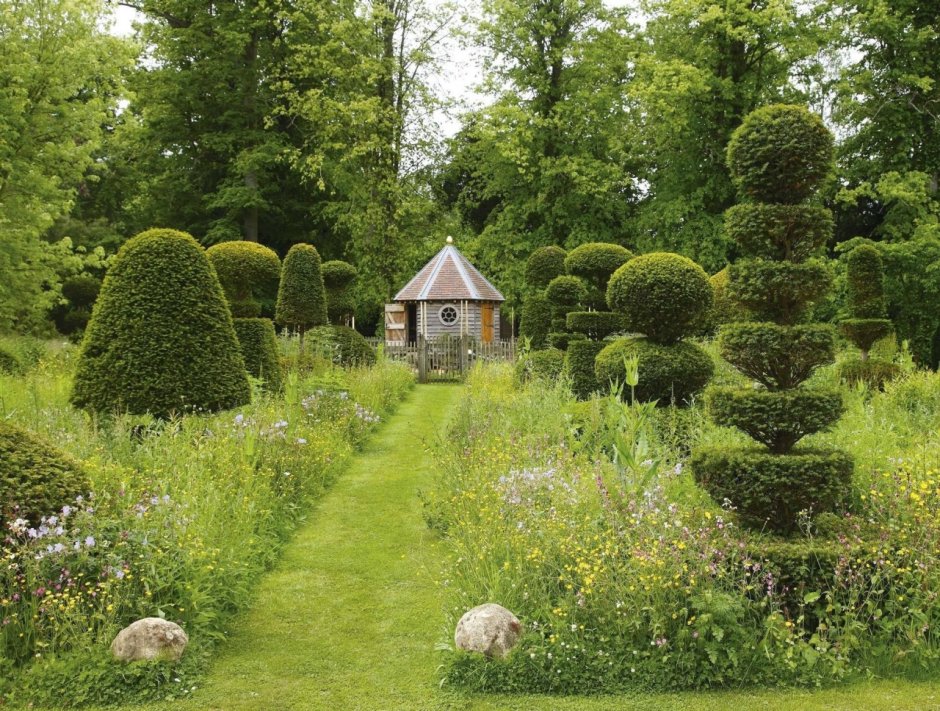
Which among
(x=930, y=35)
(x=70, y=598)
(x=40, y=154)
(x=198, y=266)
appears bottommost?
(x=70, y=598)

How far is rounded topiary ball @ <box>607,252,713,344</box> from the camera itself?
9367 mm

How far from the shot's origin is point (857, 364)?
13227 millimetres

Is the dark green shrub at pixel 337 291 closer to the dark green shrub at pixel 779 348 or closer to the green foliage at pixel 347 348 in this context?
the green foliage at pixel 347 348

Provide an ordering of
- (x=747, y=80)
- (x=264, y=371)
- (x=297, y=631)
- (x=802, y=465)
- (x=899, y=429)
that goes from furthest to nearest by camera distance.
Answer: (x=747, y=80), (x=264, y=371), (x=899, y=429), (x=297, y=631), (x=802, y=465)

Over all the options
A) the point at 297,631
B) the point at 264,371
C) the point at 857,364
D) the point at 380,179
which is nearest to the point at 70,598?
the point at 297,631

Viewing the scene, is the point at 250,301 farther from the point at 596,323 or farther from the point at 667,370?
the point at 667,370

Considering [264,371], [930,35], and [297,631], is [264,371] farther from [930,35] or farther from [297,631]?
[930,35]

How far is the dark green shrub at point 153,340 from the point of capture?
8.21 meters

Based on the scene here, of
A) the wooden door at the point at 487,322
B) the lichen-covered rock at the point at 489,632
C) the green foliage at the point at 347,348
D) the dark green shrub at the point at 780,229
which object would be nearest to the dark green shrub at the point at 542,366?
the green foliage at the point at 347,348

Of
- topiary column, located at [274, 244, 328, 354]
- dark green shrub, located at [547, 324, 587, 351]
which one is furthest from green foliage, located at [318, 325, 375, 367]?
dark green shrub, located at [547, 324, 587, 351]

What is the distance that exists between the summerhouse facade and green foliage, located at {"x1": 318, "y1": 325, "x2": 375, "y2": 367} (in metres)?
7.38

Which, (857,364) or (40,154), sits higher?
(40,154)

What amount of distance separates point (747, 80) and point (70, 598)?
79.6 ft

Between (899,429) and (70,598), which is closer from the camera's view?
(70,598)
